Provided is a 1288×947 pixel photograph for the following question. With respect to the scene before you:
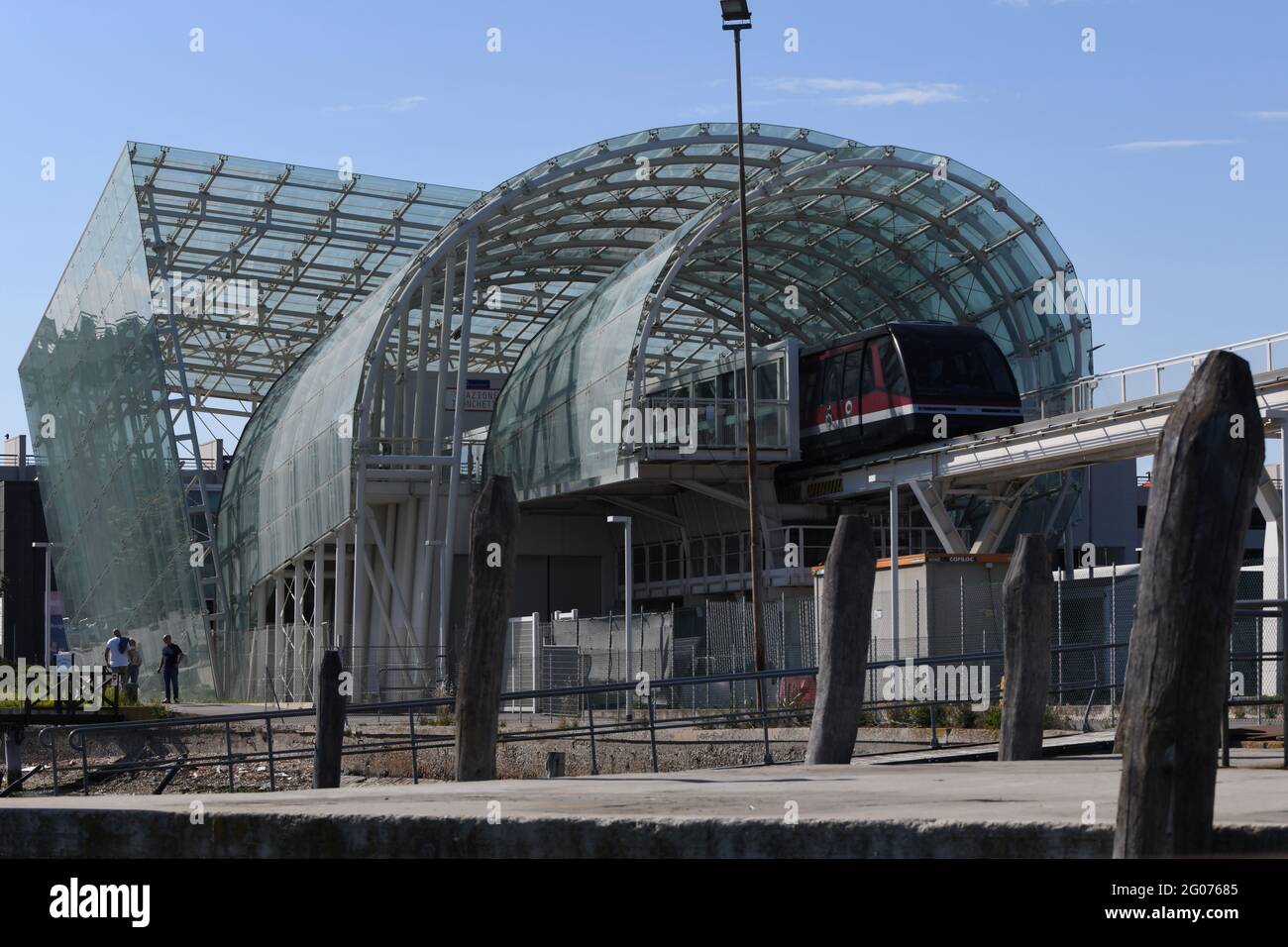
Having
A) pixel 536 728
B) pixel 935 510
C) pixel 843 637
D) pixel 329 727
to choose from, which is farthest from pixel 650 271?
pixel 843 637

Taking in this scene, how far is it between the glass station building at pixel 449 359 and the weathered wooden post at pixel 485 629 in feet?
84.0

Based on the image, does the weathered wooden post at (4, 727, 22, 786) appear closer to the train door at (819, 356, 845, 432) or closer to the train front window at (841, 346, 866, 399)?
the train front window at (841, 346, 866, 399)

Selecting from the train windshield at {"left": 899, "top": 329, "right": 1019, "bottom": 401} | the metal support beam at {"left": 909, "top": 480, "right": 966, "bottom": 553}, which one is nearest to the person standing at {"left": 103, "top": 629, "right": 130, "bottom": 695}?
the metal support beam at {"left": 909, "top": 480, "right": 966, "bottom": 553}

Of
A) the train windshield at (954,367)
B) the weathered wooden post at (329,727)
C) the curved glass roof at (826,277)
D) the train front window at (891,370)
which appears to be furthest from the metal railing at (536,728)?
the curved glass roof at (826,277)

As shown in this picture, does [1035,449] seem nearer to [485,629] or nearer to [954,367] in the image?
[954,367]

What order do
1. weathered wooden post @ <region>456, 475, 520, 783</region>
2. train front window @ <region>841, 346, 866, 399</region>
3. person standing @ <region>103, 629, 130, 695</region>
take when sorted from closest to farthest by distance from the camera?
weathered wooden post @ <region>456, 475, 520, 783</region> → person standing @ <region>103, 629, 130, 695</region> → train front window @ <region>841, 346, 866, 399</region>

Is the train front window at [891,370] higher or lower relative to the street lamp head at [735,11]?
lower

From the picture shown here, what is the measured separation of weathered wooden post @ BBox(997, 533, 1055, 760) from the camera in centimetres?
1652

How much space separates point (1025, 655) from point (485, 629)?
5162mm

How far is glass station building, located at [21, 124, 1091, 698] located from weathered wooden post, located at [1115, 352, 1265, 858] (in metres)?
34.5

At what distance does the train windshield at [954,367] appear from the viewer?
39.7 meters

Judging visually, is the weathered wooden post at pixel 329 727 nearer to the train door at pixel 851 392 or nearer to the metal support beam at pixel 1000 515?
the train door at pixel 851 392

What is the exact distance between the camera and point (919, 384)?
39688mm
